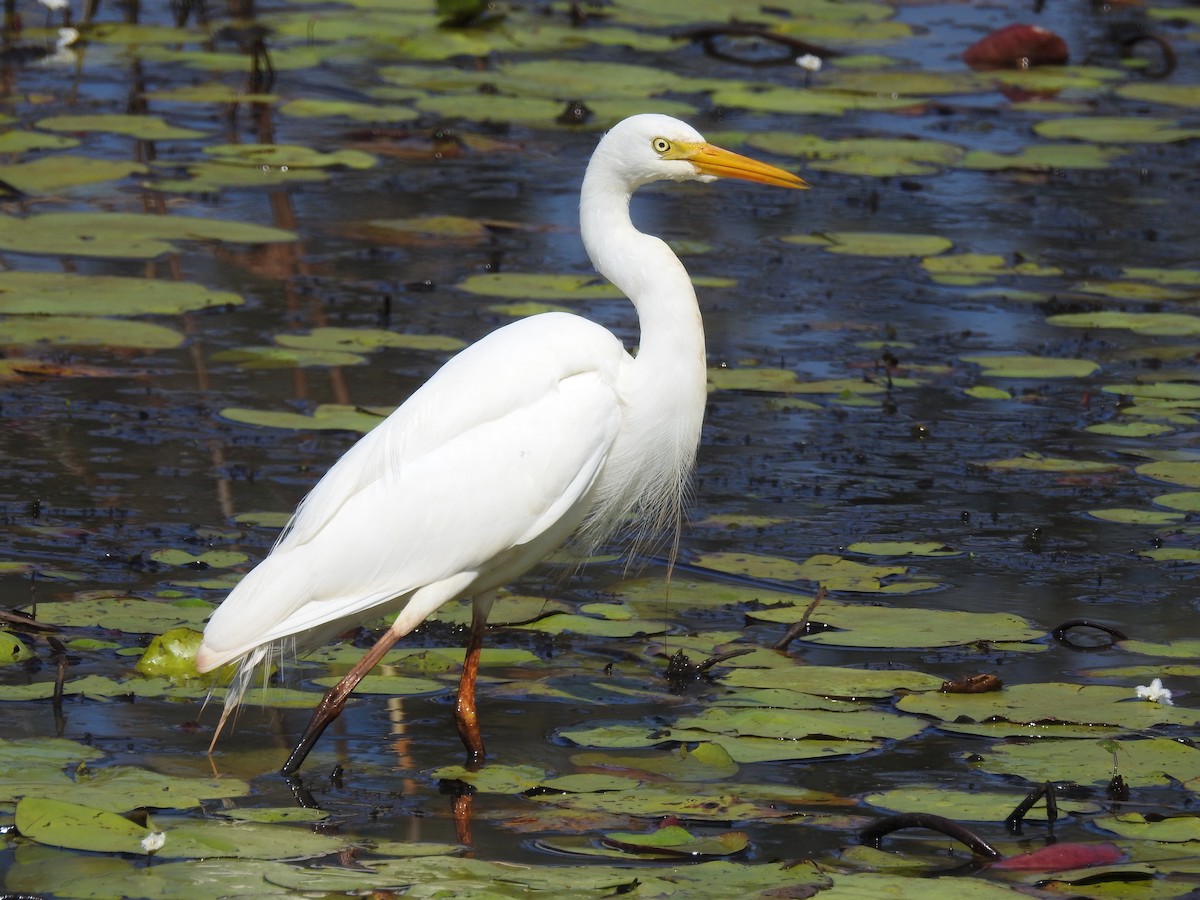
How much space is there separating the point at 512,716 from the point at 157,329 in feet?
10.3

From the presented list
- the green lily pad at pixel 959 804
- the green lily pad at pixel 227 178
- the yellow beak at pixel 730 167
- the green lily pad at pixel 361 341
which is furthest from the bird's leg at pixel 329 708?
the green lily pad at pixel 227 178

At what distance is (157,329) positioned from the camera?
23.5ft

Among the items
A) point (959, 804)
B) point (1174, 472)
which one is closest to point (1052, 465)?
point (1174, 472)

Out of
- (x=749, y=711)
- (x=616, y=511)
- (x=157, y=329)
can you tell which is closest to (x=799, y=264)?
(x=157, y=329)

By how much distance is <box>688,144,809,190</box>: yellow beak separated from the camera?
481 centimetres

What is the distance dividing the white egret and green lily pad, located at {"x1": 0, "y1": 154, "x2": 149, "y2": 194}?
17.3 ft

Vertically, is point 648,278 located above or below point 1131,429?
above

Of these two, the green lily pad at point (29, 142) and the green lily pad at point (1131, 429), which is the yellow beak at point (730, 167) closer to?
the green lily pad at point (1131, 429)

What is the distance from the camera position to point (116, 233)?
830cm

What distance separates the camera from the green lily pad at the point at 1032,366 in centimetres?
715

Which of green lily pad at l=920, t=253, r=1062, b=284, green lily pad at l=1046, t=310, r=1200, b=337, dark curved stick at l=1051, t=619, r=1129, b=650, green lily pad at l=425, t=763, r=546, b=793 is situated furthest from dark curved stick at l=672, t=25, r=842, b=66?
green lily pad at l=425, t=763, r=546, b=793

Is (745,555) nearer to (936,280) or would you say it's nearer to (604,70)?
(936,280)

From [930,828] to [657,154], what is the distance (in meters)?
1.88

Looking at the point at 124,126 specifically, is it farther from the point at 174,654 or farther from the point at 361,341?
the point at 174,654
